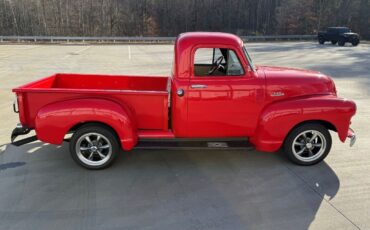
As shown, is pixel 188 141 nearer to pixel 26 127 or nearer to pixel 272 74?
pixel 272 74

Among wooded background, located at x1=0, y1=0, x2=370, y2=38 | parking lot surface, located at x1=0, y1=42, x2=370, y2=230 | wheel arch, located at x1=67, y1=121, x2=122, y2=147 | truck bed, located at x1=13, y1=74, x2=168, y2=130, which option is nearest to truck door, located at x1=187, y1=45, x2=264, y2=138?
truck bed, located at x1=13, y1=74, x2=168, y2=130

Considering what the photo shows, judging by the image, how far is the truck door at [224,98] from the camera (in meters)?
4.43

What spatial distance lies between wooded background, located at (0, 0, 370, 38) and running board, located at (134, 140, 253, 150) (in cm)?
Answer: 4054

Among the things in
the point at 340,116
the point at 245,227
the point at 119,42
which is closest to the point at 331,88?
the point at 340,116

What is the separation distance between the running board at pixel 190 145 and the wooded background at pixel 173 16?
40.5 metres

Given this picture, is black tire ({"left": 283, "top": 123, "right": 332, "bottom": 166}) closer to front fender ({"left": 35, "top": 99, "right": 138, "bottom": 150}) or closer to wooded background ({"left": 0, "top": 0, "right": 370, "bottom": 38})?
front fender ({"left": 35, "top": 99, "right": 138, "bottom": 150})

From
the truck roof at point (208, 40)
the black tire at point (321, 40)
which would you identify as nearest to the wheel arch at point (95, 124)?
the truck roof at point (208, 40)

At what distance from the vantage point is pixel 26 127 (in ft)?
14.8

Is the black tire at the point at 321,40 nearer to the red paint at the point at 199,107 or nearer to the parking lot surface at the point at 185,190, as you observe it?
the parking lot surface at the point at 185,190

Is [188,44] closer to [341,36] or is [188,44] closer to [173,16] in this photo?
[341,36]

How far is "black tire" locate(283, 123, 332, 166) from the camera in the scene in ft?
15.2

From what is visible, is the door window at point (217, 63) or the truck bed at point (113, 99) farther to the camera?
the door window at point (217, 63)

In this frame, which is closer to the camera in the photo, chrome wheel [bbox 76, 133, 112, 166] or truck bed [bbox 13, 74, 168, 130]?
truck bed [bbox 13, 74, 168, 130]

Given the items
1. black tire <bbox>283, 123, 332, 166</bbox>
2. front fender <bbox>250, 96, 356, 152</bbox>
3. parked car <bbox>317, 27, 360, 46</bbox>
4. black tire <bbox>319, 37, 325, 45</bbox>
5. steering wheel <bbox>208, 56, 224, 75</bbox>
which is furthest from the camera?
black tire <bbox>319, 37, 325, 45</bbox>
